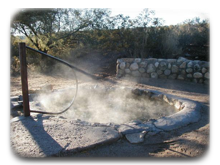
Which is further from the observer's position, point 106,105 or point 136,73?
point 136,73

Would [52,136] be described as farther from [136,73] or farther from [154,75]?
[154,75]

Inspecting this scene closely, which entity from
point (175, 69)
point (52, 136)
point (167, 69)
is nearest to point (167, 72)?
point (167, 69)

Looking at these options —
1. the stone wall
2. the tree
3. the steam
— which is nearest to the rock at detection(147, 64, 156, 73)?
the stone wall

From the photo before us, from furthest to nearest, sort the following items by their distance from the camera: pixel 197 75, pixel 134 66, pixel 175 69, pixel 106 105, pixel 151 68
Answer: pixel 134 66, pixel 151 68, pixel 175 69, pixel 197 75, pixel 106 105

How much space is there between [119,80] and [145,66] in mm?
1027

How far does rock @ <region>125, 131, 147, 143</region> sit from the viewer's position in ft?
6.75

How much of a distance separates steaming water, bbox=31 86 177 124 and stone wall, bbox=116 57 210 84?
1.85 metres

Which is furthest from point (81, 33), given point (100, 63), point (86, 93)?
point (86, 93)

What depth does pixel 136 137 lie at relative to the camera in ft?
6.95

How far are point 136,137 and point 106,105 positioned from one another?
1721mm

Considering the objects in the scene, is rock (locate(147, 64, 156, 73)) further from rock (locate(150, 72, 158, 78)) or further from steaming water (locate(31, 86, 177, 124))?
steaming water (locate(31, 86, 177, 124))

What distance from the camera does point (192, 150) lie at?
1.89 meters

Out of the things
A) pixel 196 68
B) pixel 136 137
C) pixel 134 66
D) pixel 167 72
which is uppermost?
pixel 134 66

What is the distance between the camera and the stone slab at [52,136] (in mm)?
1776
